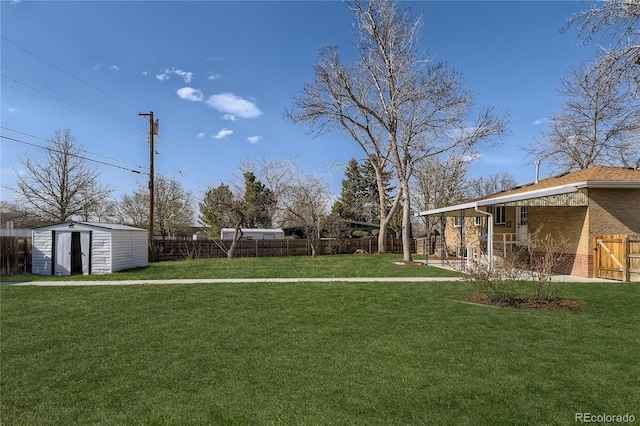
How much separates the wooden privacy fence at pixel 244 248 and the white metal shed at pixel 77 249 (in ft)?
23.5

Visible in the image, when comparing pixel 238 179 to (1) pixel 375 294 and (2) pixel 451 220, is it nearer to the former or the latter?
(2) pixel 451 220

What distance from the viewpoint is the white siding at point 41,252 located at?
1575cm

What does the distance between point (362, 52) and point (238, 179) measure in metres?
22.3

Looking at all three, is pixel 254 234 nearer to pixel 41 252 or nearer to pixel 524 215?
pixel 41 252

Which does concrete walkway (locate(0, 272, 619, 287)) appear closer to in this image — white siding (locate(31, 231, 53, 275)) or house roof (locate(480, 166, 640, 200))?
house roof (locate(480, 166, 640, 200))

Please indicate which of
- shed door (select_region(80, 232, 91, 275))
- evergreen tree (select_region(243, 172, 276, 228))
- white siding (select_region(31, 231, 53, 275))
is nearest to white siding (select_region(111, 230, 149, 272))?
shed door (select_region(80, 232, 91, 275))

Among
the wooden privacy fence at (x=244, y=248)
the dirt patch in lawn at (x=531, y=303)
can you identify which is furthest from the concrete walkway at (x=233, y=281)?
the wooden privacy fence at (x=244, y=248)

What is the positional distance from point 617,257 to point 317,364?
12052mm

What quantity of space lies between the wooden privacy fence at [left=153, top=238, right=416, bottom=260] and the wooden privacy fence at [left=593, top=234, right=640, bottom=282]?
17.2m

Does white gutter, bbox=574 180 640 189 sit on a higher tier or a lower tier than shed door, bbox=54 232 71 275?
higher

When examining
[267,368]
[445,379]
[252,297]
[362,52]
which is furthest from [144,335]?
[362,52]

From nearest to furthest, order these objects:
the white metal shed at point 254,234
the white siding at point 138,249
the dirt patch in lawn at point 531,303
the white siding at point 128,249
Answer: the dirt patch in lawn at point 531,303 < the white siding at point 128,249 < the white siding at point 138,249 < the white metal shed at point 254,234

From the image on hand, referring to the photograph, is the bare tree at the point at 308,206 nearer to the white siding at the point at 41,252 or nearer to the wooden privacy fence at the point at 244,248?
the wooden privacy fence at the point at 244,248

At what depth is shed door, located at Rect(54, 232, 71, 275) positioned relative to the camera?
15.7m
